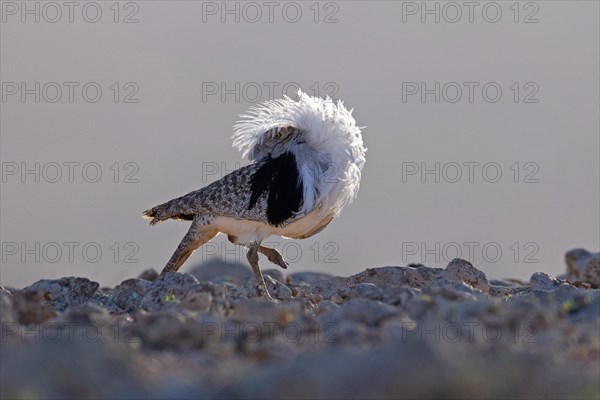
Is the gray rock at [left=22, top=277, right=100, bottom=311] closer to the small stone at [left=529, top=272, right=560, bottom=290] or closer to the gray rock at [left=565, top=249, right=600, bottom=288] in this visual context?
the small stone at [left=529, top=272, right=560, bottom=290]

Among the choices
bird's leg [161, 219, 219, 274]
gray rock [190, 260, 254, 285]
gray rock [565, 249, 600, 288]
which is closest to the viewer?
bird's leg [161, 219, 219, 274]

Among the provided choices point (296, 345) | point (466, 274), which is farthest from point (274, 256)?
point (296, 345)

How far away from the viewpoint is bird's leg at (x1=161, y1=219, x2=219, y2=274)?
15.4 meters

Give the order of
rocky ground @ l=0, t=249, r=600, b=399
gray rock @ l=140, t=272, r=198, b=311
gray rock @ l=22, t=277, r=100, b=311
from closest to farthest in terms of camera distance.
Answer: rocky ground @ l=0, t=249, r=600, b=399 → gray rock @ l=140, t=272, r=198, b=311 → gray rock @ l=22, t=277, r=100, b=311

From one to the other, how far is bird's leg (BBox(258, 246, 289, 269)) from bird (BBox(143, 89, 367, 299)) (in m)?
0.39

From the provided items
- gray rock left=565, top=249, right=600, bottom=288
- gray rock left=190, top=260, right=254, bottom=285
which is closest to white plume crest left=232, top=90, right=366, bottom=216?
gray rock left=565, top=249, right=600, bottom=288

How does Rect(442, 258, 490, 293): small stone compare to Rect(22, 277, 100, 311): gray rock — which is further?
Rect(442, 258, 490, 293): small stone

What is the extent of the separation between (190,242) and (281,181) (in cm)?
139

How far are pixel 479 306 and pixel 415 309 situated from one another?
0.52m

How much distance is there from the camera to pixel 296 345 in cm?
805

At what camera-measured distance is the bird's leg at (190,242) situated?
15.4 m

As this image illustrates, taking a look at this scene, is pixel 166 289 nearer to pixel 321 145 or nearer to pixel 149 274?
pixel 321 145

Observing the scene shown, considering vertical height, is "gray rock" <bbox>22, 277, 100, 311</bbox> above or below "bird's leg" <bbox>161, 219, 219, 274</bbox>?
below

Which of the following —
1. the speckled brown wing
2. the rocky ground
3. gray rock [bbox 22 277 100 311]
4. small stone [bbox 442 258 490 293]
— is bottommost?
the rocky ground
